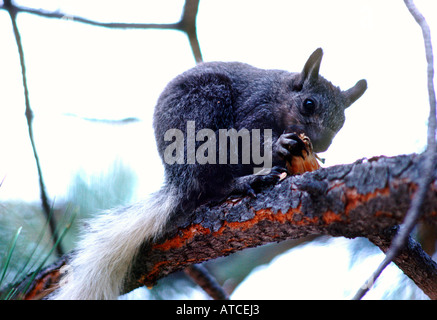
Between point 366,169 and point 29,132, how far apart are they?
1.72m

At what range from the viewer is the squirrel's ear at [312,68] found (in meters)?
2.00

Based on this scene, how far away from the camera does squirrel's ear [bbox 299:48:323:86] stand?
200cm

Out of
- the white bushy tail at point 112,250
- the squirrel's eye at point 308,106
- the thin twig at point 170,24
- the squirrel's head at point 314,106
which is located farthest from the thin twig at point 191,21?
the white bushy tail at point 112,250

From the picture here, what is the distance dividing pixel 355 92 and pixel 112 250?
62.1 inches

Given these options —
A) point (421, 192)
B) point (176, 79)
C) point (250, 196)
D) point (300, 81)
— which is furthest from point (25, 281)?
point (300, 81)

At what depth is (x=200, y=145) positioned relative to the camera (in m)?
1.74

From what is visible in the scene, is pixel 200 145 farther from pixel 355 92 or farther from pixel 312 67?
pixel 355 92

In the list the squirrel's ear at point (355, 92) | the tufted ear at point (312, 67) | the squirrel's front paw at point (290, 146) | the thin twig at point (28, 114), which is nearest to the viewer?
the squirrel's front paw at point (290, 146)

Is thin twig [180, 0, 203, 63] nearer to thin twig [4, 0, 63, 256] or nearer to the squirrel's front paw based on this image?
thin twig [4, 0, 63, 256]

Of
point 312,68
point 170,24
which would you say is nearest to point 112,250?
point 312,68

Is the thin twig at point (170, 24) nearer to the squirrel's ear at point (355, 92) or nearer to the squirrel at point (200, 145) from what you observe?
the squirrel at point (200, 145)

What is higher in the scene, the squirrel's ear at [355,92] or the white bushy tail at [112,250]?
the squirrel's ear at [355,92]

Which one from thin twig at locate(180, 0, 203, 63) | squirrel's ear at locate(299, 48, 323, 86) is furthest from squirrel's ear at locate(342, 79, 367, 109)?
thin twig at locate(180, 0, 203, 63)

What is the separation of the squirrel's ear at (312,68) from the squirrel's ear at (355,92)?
0.99 feet
